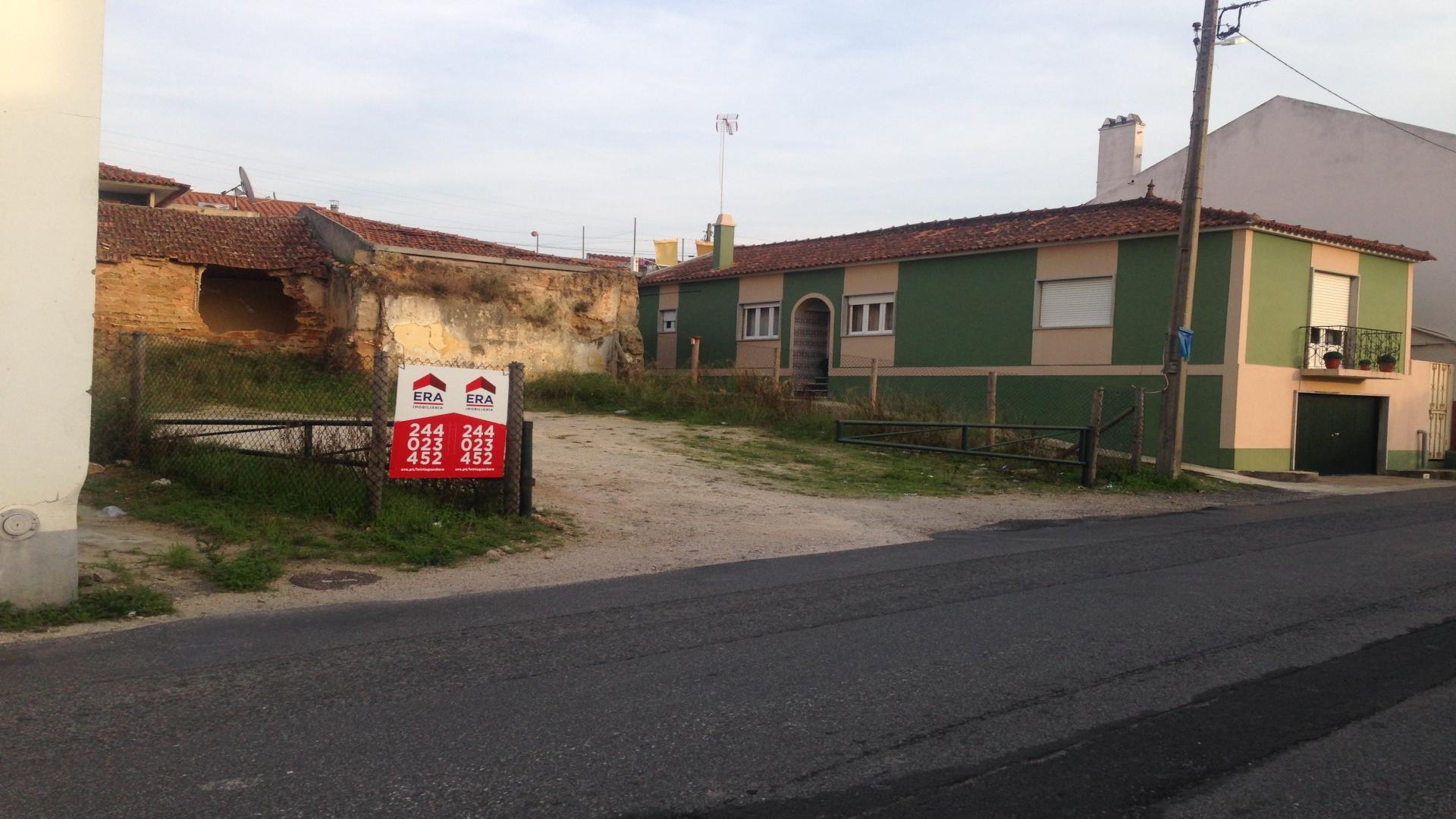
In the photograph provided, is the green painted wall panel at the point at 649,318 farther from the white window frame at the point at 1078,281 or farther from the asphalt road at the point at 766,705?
the asphalt road at the point at 766,705

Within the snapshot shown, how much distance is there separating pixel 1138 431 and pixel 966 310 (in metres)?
8.43

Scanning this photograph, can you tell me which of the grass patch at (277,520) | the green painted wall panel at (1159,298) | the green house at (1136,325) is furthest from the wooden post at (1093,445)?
the grass patch at (277,520)

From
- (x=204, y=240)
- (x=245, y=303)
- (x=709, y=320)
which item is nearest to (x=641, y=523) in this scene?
(x=204, y=240)

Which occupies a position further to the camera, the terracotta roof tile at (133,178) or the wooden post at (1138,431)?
the terracotta roof tile at (133,178)

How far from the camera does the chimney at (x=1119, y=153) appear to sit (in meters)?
32.2

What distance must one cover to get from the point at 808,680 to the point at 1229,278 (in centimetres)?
1756

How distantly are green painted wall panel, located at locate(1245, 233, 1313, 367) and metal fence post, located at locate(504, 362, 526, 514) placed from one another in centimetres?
1548

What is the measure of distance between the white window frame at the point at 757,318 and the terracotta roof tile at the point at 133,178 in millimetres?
16552

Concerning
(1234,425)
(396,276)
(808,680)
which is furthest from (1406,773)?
(396,276)

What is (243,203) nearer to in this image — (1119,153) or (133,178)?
(133,178)

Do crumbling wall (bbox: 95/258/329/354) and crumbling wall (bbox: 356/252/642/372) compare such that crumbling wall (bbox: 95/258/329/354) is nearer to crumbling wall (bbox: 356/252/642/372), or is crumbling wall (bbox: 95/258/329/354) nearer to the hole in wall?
the hole in wall

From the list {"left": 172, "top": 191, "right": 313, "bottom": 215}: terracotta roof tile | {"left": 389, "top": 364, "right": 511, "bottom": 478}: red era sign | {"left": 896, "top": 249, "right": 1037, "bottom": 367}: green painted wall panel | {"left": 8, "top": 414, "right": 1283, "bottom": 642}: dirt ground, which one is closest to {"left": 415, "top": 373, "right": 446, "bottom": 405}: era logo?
{"left": 389, "top": 364, "right": 511, "bottom": 478}: red era sign

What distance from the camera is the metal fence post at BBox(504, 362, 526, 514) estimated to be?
977cm

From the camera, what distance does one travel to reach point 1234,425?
65.4 ft
